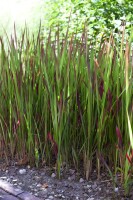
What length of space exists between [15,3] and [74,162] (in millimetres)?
4710

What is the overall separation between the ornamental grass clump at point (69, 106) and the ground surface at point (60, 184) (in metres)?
0.05

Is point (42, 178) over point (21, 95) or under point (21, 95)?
under

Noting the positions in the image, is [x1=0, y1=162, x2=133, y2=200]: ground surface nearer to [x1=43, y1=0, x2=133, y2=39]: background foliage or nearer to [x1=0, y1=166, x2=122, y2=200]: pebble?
[x1=0, y1=166, x2=122, y2=200]: pebble

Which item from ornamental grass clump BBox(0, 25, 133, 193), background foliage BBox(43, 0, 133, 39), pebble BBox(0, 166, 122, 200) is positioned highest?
background foliage BBox(43, 0, 133, 39)

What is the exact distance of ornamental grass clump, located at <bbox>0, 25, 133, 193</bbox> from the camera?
188cm

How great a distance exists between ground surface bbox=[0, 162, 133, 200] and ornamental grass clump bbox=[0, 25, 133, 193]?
0.05 metres

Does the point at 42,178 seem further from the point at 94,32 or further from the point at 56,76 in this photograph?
the point at 94,32

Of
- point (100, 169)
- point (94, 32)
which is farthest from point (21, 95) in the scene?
point (94, 32)

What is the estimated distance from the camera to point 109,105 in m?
1.89

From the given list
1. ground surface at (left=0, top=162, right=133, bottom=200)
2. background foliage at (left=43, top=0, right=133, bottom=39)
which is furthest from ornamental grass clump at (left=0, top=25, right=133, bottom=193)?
background foliage at (left=43, top=0, right=133, bottom=39)

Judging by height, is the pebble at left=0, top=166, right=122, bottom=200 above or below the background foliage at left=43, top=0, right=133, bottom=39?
below

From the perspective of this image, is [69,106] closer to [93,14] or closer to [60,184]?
[60,184]

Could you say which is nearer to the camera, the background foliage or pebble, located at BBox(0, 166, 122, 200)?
pebble, located at BBox(0, 166, 122, 200)

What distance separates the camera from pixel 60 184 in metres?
2.06
